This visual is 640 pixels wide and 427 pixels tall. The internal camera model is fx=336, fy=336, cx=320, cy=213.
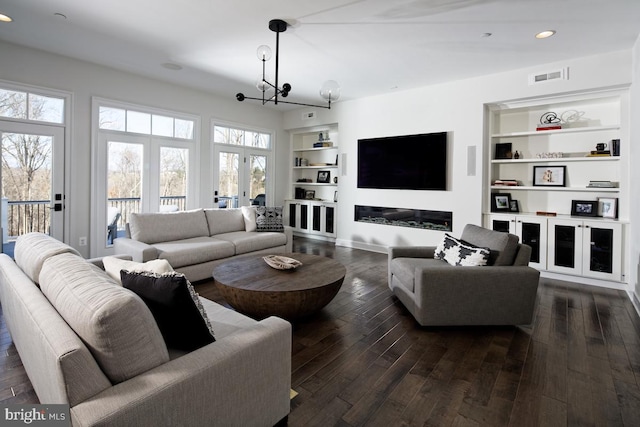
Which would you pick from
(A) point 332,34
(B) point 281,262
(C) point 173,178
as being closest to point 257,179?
(C) point 173,178

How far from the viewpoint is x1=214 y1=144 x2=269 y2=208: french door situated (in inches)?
252

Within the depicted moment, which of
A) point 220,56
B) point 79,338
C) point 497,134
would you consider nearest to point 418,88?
point 497,134

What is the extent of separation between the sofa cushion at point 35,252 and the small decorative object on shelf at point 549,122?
542 centimetres

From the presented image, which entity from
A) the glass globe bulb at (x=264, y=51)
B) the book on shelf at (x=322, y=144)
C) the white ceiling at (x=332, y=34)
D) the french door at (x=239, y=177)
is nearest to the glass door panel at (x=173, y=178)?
the french door at (x=239, y=177)

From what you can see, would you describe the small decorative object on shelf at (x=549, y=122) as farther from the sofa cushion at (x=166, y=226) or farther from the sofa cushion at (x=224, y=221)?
the sofa cushion at (x=166, y=226)

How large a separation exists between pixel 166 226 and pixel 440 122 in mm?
4330

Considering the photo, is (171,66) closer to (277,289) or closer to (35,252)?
(35,252)

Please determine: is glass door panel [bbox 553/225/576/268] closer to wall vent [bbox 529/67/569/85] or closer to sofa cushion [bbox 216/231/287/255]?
wall vent [bbox 529/67/569/85]

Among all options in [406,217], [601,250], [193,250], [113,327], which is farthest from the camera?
[406,217]

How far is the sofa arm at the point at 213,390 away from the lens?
1046 millimetres

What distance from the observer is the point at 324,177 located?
24.1ft

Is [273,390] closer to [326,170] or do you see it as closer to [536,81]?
[536,81]

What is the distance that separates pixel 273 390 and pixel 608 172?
5.02 metres

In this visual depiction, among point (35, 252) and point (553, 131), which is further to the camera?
point (553, 131)
